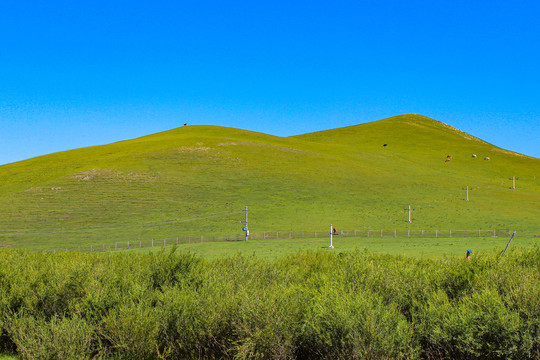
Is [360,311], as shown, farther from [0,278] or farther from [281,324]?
[0,278]

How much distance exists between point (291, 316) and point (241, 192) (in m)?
70.3

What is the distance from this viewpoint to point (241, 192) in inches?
3381

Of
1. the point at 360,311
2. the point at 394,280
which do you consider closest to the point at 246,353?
the point at 360,311

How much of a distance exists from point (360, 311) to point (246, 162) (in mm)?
92649

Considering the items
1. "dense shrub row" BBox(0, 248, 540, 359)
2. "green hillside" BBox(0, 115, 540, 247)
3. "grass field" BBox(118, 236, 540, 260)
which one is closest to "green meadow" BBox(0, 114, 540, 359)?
"dense shrub row" BBox(0, 248, 540, 359)

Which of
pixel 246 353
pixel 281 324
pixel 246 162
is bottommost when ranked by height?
pixel 246 353

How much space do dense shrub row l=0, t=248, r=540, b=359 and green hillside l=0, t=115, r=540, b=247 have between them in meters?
42.1

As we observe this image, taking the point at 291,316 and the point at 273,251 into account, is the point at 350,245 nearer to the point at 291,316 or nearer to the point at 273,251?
the point at 273,251

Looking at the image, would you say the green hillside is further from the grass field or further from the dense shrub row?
the dense shrub row

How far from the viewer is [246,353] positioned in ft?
49.5

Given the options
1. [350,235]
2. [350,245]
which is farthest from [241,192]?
[350,245]

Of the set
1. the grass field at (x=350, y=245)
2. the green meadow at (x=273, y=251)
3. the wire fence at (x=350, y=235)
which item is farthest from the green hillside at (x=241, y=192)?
the grass field at (x=350, y=245)

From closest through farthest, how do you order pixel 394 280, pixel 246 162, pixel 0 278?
1. pixel 394 280
2. pixel 0 278
3. pixel 246 162

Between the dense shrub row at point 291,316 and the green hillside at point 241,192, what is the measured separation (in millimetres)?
42137
